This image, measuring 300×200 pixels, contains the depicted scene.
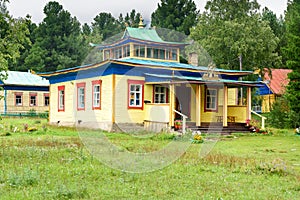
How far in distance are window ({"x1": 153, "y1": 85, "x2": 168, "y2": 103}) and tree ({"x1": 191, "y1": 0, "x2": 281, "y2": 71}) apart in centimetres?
1173

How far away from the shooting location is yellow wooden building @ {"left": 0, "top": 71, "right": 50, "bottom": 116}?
131 ft

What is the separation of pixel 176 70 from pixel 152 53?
309 cm

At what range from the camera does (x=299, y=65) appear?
22734 millimetres

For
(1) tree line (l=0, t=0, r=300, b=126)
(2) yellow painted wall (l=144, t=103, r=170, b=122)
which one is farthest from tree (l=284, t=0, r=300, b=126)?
(2) yellow painted wall (l=144, t=103, r=170, b=122)

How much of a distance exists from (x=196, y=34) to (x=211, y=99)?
13967mm

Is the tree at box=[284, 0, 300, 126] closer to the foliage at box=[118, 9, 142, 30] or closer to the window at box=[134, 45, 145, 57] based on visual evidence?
the window at box=[134, 45, 145, 57]

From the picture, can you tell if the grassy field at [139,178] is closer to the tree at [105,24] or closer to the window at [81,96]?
the window at [81,96]

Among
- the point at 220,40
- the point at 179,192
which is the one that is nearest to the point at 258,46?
the point at 220,40

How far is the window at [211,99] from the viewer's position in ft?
83.5

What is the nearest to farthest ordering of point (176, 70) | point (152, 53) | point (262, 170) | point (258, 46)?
point (262, 170) < point (176, 70) < point (152, 53) < point (258, 46)

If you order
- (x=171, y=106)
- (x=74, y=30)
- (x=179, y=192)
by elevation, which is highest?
(x=74, y=30)

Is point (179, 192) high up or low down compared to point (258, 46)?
down

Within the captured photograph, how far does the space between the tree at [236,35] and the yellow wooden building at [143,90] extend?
6938 millimetres

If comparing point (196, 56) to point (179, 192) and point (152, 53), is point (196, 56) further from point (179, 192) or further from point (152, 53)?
point (179, 192)
